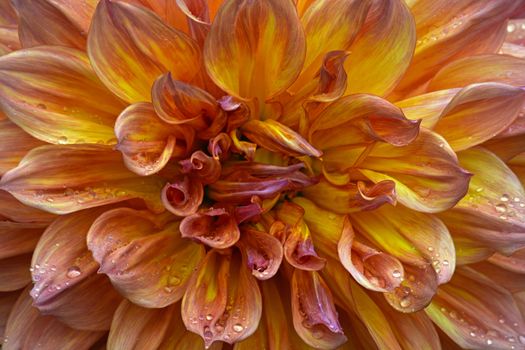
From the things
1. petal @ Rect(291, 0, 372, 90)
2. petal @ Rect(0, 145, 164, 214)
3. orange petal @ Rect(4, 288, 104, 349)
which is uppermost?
petal @ Rect(291, 0, 372, 90)

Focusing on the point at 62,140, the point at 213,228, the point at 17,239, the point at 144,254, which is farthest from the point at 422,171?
the point at 17,239

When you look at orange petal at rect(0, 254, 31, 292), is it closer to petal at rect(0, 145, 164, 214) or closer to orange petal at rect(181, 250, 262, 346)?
petal at rect(0, 145, 164, 214)

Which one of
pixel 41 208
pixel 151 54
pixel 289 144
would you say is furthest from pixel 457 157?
pixel 41 208

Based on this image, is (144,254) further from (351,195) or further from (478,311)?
(478,311)

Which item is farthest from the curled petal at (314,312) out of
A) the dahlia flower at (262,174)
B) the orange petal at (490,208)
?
the orange petal at (490,208)

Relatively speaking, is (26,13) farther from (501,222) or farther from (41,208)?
(501,222)

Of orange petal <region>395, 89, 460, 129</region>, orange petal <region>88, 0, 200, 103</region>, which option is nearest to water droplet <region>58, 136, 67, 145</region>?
orange petal <region>88, 0, 200, 103</region>
